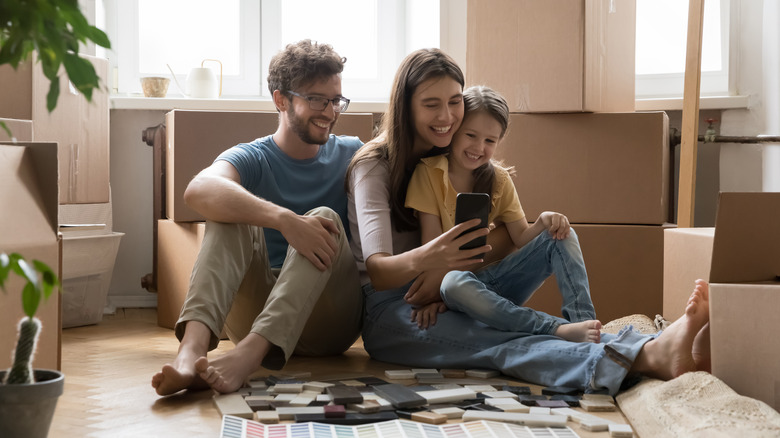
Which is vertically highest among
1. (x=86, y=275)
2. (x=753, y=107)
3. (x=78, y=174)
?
(x=753, y=107)

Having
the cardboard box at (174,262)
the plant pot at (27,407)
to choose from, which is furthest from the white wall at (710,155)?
the plant pot at (27,407)

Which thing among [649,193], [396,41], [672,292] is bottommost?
[672,292]

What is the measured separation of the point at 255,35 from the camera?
10.7ft

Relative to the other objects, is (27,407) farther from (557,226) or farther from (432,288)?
(557,226)

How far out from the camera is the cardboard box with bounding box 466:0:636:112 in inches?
93.5

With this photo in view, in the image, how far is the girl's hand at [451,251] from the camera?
66.4 inches

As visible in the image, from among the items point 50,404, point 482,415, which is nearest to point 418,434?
point 482,415

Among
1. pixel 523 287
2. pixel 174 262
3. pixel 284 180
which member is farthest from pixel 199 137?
pixel 523 287

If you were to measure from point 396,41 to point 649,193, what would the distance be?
1.32 metres

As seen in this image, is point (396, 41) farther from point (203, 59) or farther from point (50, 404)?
point (50, 404)

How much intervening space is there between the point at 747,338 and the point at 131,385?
4.04ft

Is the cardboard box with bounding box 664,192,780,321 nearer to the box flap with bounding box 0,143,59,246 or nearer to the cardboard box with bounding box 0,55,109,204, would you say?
the box flap with bounding box 0,143,59,246

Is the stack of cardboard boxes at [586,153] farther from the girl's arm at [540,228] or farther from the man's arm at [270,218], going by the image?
the man's arm at [270,218]

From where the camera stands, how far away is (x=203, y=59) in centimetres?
324
